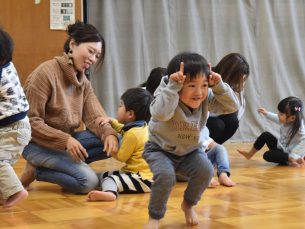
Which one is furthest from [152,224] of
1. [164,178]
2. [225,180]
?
[225,180]

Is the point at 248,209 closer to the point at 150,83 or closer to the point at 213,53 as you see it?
the point at 150,83

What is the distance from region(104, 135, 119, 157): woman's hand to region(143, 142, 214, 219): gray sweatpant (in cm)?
51

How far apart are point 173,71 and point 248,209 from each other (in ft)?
1.79

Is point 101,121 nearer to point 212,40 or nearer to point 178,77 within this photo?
point 178,77

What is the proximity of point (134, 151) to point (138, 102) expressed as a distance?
20 cm

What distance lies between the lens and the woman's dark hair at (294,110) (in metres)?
2.99

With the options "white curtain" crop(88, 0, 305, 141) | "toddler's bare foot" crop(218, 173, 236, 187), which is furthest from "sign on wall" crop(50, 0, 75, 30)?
"toddler's bare foot" crop(218, 173, 236, 187)

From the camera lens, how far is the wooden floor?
4.93ft

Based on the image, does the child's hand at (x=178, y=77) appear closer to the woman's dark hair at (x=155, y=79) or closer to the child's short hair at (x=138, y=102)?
the child's short hair at (x=138, y=102)

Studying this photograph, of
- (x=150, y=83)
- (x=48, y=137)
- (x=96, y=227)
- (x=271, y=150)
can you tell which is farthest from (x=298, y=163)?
(x=96, y=227)

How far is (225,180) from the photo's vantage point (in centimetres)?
223

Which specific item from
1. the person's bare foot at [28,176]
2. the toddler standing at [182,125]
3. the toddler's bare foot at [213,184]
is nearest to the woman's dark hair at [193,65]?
the toddler standing at [182,125]

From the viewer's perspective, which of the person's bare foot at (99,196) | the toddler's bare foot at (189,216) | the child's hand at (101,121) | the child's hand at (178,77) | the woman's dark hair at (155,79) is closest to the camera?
the child's hand at (178,77)

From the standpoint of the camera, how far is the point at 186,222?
1515 mm
